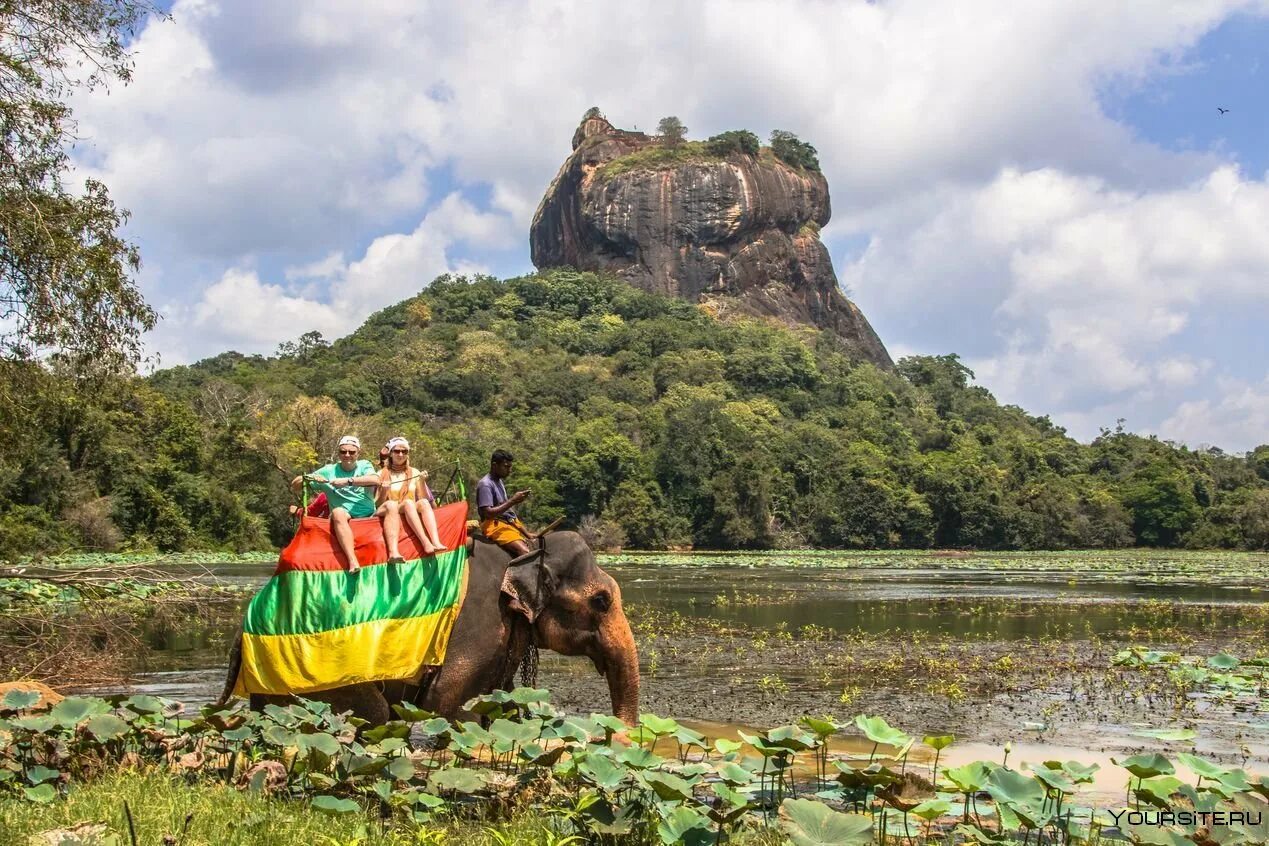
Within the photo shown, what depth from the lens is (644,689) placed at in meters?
13.3

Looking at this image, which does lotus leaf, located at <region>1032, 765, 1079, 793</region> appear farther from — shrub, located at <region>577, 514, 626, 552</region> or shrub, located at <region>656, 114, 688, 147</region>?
shrub, located at <region>656, 114, 688, 147</region>

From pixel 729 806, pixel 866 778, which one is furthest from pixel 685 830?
pixel 866 778

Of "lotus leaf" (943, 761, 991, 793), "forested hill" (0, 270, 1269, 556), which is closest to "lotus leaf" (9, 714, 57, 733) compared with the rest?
"lotus leaf" (943, 761, 991, 793)

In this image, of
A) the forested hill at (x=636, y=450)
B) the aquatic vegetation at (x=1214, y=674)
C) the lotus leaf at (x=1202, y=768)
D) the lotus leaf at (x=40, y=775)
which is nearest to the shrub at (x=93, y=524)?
the forested hill at (x=636, y=450)

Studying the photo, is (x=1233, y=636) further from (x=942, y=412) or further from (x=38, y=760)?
(x=942, y=412)

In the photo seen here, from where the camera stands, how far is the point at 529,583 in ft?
28.1

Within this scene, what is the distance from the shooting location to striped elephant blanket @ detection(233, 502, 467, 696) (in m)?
7.99

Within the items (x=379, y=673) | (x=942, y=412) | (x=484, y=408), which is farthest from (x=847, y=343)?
(x=379, y=673)

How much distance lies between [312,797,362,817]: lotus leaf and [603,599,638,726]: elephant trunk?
3.20 m

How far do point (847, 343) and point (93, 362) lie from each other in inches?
5572

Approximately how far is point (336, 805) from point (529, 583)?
3335 mm

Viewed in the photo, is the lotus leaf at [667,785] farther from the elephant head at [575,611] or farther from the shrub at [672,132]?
the shrub at [672,132]

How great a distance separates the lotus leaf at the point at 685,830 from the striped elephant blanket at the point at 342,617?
3505mm

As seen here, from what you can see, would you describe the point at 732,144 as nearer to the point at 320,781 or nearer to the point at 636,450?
the point at 636,450
